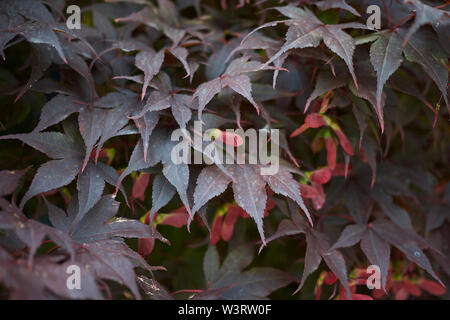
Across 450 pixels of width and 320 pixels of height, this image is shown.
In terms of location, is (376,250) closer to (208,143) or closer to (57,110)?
(208,143)

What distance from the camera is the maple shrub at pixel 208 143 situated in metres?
0.75

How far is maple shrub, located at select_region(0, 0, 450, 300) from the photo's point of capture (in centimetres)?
75

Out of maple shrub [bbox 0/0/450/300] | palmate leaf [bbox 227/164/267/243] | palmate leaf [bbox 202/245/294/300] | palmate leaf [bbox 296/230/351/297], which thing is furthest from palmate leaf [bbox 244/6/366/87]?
palmate leaf [bbox 202/245/294/300]

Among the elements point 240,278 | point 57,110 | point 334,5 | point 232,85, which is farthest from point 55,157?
point 334,5

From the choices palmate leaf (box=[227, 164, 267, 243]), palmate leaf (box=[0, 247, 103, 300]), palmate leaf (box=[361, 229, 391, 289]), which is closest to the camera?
palmate leaf (box=[0, 247, 103, 300])

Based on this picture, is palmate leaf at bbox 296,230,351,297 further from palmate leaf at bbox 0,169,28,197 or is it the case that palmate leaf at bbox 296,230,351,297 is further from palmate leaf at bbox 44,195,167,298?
palmate leaf at bbox 0,169,28,197

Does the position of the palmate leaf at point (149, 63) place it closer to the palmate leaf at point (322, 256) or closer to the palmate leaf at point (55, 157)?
the palmate leaf at point (55, 157)

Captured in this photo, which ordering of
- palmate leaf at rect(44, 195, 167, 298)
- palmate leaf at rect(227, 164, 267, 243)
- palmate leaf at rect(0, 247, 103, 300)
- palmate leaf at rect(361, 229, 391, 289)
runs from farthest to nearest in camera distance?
palmate leaf at rect(361, 229, 391, 289), palmate leaf at rect(227, 164, 267, 243), palmate leaf at rect(44, 195, 167, 298), palmate leaf at rect(0, 247, 103, 300)

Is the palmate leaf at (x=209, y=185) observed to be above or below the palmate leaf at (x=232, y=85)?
below

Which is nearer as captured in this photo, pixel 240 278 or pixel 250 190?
pixel 250 190

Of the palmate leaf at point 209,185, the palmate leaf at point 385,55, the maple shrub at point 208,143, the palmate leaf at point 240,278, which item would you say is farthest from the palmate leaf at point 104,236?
the palmate leaf at point 385,55

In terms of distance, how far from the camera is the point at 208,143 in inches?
31.4
